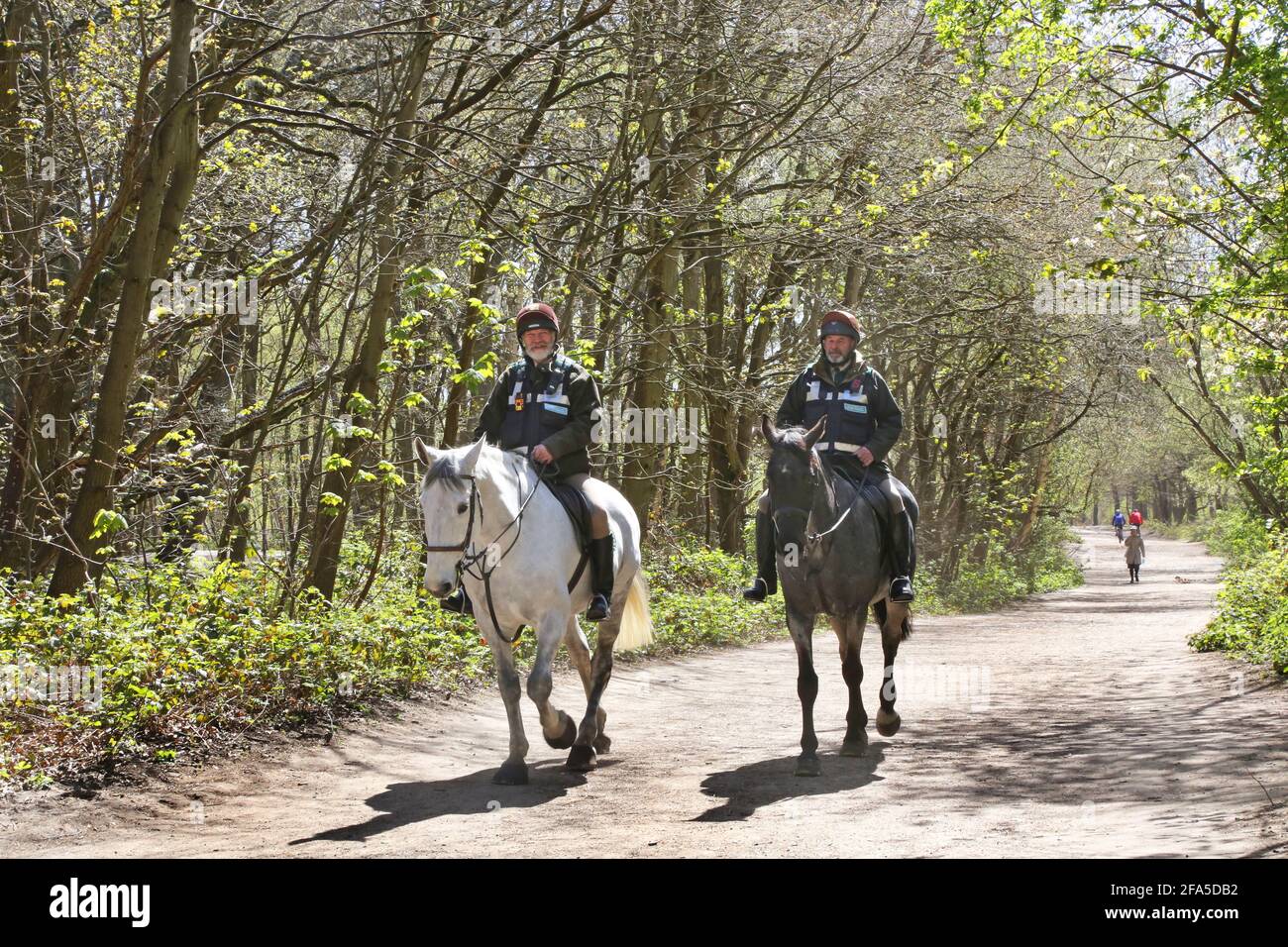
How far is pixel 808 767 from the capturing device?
28.0ft

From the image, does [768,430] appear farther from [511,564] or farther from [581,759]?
[581,759]

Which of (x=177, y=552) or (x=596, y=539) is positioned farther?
(x=177, y=552)

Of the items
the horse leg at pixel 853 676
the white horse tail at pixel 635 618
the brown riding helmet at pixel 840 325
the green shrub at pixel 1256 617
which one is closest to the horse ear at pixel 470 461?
the white horse tail at pixel 635 618

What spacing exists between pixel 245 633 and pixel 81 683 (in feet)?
5.55

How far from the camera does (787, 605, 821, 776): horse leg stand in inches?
339

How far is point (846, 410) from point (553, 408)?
2.41 m

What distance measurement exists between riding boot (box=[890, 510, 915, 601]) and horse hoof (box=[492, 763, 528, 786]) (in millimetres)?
3311

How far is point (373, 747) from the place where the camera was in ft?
33.6

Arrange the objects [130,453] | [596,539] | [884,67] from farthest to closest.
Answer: [884,67] < [130,453] < [596,539]

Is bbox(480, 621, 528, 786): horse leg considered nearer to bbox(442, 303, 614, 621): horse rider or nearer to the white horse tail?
bbox(442, 303, 614, 621): horse rider

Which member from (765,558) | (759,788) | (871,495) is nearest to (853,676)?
(765,558)

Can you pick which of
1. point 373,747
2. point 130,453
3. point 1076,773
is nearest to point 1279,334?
point 1076,773

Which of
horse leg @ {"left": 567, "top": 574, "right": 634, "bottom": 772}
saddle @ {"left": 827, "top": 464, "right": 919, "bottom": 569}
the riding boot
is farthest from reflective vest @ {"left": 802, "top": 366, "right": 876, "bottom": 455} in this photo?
horse leg @ {"left": 567, "top": 574, "right": 634, "bottom": 772}

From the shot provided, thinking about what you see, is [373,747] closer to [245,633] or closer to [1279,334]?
[245,633]
